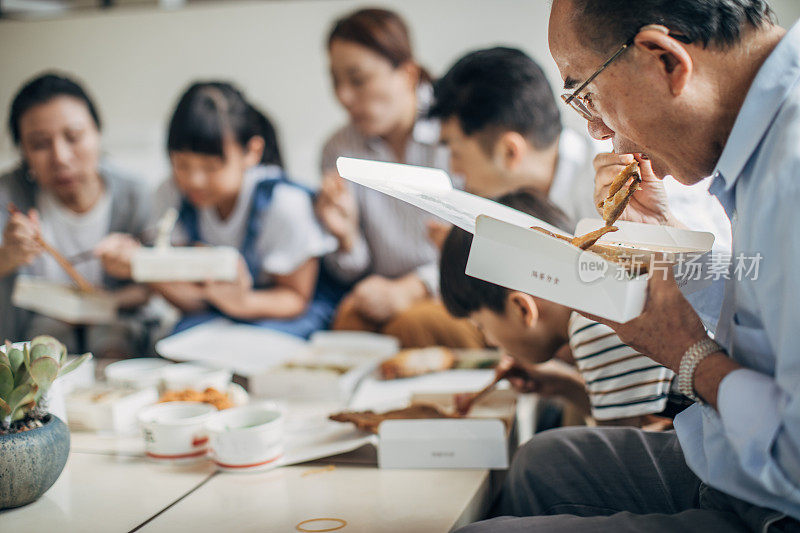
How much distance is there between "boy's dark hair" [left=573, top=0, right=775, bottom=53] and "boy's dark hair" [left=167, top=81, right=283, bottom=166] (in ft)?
5.65

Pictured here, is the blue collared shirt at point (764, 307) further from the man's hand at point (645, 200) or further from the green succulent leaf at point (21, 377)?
the green succulent leaf at point (21, 377)

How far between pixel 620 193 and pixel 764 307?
321 millimetres

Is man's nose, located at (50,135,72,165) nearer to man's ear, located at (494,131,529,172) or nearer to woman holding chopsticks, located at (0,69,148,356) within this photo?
woman holding chopsticks, located at (0,69,148,356)

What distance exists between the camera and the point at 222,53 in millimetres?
2770

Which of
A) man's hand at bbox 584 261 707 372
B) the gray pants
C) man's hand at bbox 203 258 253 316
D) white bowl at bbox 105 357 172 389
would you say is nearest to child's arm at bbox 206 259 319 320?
man's hand at bbox 203 258 253 316

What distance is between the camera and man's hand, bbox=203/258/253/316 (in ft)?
7.45

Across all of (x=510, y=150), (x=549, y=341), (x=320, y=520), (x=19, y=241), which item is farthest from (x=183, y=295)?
(x=320, y=520)

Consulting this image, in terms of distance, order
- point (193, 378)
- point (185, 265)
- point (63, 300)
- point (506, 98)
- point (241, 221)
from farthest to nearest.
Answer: point (241, 221), point (63, 300), point (185, 265), point (506, 98), point (193, 378)

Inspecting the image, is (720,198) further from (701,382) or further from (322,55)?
(322,55)

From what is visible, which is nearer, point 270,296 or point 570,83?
point 570,83

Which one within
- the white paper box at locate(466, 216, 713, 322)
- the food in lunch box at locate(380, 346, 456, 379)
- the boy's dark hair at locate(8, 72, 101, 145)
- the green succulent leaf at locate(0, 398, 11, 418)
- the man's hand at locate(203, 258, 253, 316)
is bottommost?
the food in lunch box at locate(380, 346, 456, 379)

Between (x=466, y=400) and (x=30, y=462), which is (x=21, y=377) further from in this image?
(x=466, y=400)

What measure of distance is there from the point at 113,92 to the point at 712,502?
277cm

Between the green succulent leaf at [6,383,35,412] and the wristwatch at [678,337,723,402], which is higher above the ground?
the wristwatch at [678,337,723,402]
